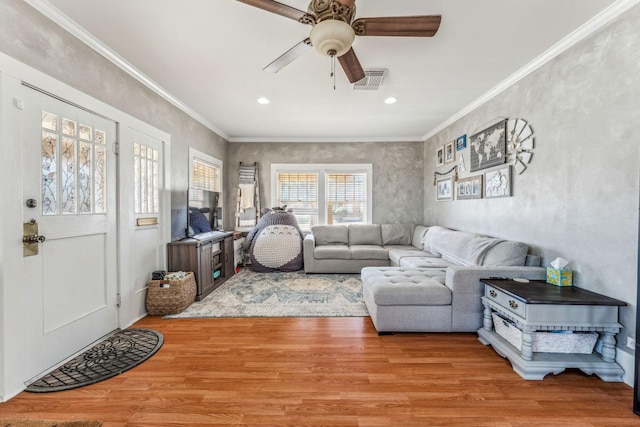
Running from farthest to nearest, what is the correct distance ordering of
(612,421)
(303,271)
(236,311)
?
(303,271) < (236,311) < (612,421)

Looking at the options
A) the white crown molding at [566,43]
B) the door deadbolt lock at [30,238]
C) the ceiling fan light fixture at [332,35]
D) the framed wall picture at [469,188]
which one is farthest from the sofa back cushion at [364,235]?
the door deadbolt lock at [30,238]

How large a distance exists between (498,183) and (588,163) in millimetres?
1061

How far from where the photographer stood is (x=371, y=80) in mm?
2805

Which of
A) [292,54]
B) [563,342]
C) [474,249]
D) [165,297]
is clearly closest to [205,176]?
[165,297]

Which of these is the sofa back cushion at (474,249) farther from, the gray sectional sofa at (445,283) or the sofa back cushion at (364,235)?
the sofa back cushion at (364,235)

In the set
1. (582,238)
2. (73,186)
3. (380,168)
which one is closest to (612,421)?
(582,238)

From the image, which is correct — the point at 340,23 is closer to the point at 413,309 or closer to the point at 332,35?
the point at 332,35

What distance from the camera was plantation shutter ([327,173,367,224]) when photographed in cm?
552

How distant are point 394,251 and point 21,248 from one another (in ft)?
13.6

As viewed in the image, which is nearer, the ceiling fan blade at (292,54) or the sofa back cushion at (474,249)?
the ceiling fan blade at (292,54)

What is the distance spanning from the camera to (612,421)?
4.88 feet

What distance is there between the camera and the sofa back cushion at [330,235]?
4996 millimetres

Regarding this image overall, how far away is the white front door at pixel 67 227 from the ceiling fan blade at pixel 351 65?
2141 mm

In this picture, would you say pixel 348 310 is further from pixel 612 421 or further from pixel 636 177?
pixel 636 177
